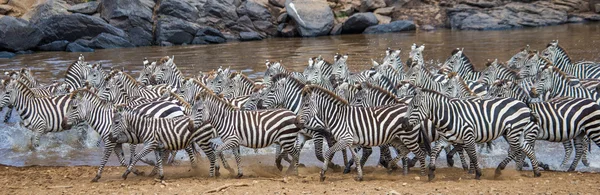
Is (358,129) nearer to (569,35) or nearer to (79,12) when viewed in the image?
(569,35)

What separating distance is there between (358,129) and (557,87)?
4735mm

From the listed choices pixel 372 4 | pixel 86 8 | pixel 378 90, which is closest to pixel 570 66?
pixel 378 90

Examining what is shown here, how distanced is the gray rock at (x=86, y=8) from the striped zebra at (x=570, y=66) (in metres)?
27.5

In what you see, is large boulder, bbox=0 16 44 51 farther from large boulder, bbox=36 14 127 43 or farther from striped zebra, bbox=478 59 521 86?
striped zebra, bbox=478 59 521 86

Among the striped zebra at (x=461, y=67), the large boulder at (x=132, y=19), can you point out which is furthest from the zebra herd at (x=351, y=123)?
the large boulder at (x=132, y=19)

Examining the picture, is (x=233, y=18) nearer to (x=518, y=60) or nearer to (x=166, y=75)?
(x=166, y=75)

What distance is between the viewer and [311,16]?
130ft

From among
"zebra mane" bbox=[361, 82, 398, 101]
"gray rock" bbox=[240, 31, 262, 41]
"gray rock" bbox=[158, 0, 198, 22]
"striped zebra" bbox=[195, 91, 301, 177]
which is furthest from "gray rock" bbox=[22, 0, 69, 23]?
"striped zebra" bbox=[195, 91, 301, 177]

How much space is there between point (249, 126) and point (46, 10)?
30255 millimetres

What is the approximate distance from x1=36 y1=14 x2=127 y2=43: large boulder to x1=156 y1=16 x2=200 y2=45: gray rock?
1.91 metres

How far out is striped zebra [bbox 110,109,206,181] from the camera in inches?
425

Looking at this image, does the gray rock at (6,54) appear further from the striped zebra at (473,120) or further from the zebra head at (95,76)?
the striped zebra at (473,120)

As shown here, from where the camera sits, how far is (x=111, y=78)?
14586 mm

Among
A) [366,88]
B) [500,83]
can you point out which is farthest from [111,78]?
[500,83]
